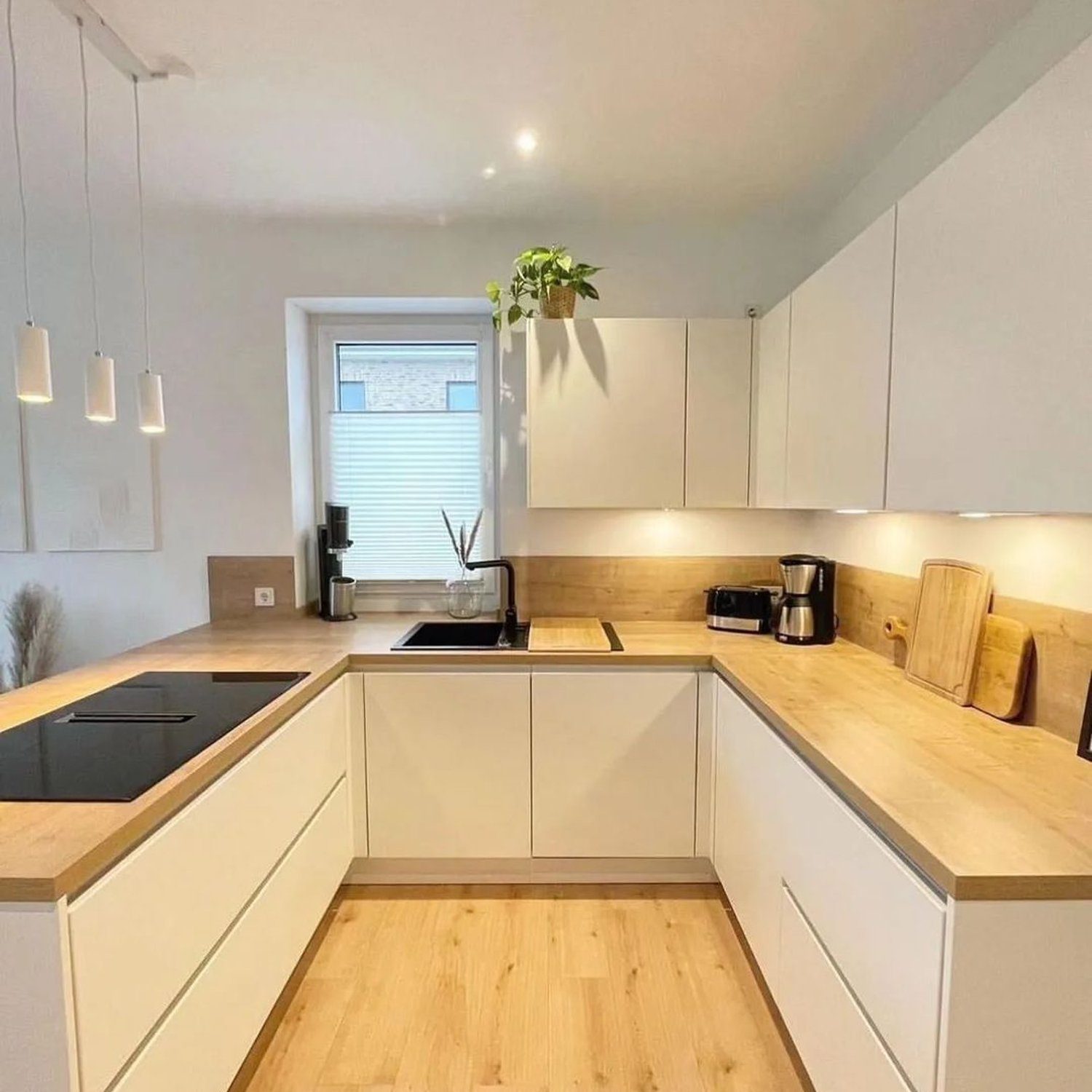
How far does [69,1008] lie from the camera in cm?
93

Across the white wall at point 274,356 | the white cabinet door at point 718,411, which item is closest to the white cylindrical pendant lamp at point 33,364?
the white wall at point 274,356

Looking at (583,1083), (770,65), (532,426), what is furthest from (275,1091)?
(770,65)

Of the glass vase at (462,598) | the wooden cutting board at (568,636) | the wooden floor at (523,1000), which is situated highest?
the glass vase at (462,598)

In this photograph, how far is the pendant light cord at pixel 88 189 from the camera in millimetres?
1680

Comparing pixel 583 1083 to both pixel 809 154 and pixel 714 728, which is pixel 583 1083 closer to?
pixel 714 728

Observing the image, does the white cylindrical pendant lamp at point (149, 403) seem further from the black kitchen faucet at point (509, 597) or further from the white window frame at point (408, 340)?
the black kitchen faucet at point (509, 597)

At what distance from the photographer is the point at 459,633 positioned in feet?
8.80

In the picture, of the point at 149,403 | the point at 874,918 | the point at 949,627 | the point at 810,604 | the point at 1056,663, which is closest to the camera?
the point at 874,918

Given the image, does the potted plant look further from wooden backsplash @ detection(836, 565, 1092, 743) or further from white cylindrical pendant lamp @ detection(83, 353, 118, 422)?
wooden backsplash @ detection(836, 565, 1092, 743)

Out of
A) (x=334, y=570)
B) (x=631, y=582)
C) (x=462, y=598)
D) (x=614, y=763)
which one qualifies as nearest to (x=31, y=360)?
(x=334, y=570)

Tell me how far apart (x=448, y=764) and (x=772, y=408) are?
1637mm

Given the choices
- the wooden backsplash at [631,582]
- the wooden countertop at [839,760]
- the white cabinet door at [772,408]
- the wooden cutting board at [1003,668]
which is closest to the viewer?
the wooden countertop at [839,760]

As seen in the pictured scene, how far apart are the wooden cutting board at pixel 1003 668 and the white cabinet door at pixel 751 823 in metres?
0.50

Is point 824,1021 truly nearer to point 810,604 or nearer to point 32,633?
point 810,604
